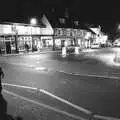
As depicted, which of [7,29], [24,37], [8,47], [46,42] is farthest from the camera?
[46,42]

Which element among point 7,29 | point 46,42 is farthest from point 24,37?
point 46,42

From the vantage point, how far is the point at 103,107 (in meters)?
6.94

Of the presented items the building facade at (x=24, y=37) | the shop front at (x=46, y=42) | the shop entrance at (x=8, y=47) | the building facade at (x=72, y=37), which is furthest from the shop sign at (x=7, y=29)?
the building facade at (x=72, y=37)

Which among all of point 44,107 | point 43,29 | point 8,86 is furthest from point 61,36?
point 44,107

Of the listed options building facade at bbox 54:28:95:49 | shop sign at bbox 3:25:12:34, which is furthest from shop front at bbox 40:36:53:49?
shop sign at bbox 3:25:12:34

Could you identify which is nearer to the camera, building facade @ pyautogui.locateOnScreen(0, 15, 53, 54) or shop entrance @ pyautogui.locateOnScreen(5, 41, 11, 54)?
building facade @ pyautogui.locateOnScreen(0, 15, 53, 54)

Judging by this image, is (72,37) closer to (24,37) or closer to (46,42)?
(46,42)

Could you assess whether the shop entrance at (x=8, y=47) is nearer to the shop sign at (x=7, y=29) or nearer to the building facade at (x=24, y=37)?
the building facade at (x=24, y=37)

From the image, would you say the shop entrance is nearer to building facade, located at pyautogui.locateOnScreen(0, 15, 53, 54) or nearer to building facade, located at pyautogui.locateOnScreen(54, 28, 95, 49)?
building facade, located at pyautogui.locateOnScreen(0, 15, 53, 54)

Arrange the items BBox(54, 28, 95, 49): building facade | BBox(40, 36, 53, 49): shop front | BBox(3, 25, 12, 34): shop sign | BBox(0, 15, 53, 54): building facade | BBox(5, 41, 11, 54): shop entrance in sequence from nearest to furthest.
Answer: BBox(3, 25, 12, 34): shop sign < BBox(0, 15, 53, 54): building facade < BBox(5, 41, 11, 54): shop entrance < BBox(40, 36, 53, 49): shop front < BBox(54, 28, 95, 49): building facade

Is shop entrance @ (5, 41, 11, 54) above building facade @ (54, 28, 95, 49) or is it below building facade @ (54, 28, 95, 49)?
below

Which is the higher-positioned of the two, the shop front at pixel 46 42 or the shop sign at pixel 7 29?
the shop sign at pixel 7 29

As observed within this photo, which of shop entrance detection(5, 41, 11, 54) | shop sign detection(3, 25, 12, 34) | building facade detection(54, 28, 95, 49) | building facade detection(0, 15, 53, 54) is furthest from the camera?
building facade detection(54, 28, 95, 49)

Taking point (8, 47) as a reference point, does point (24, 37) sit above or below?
above
